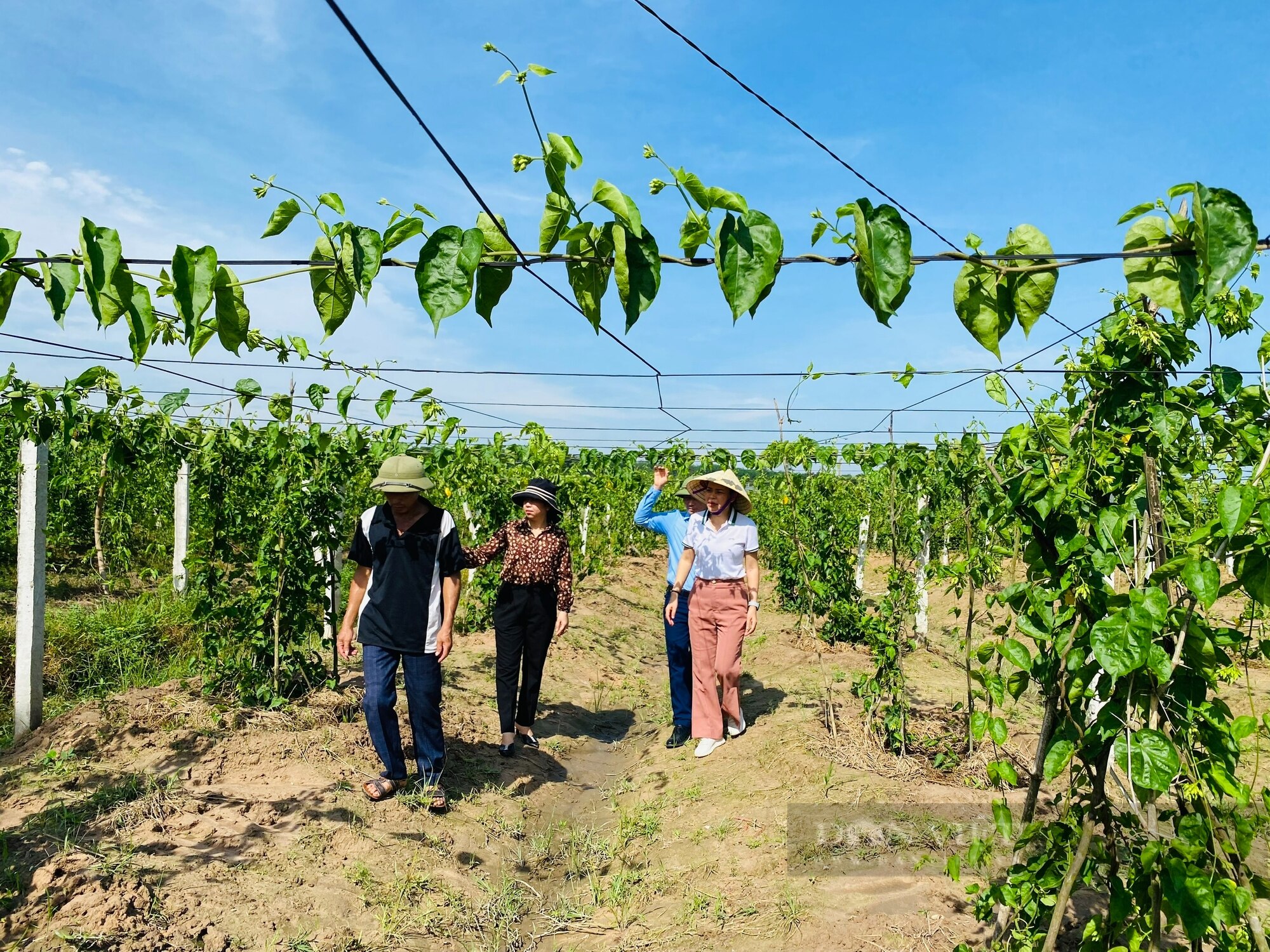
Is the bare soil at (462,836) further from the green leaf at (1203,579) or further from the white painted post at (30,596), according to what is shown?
the green leaf at (1203,579)

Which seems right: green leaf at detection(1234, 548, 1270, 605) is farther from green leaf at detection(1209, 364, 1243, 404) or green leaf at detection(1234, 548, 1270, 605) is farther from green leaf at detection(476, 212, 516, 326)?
green leaf at detection(476, 212, 516, 326)

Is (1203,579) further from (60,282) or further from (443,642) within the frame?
(443,642)

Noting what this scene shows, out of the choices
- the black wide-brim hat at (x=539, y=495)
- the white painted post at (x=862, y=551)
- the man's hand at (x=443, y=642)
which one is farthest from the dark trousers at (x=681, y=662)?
the white painted post at (x=862, y=551)

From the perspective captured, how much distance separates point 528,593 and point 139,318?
10.6 ft

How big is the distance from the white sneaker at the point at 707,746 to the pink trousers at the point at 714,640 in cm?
2

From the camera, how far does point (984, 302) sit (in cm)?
161

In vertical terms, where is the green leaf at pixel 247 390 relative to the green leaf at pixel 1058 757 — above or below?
above

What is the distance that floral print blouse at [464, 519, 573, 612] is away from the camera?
4723mm

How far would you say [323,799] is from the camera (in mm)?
3934

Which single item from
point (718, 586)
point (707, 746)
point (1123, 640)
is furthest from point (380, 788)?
point (1123, 640)

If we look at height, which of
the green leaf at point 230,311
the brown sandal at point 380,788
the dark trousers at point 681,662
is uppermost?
the green leaf at point 230,311

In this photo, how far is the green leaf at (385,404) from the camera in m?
4.71

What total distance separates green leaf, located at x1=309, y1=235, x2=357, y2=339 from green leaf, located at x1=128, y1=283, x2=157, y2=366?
0.36m

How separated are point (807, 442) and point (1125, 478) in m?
4.76
